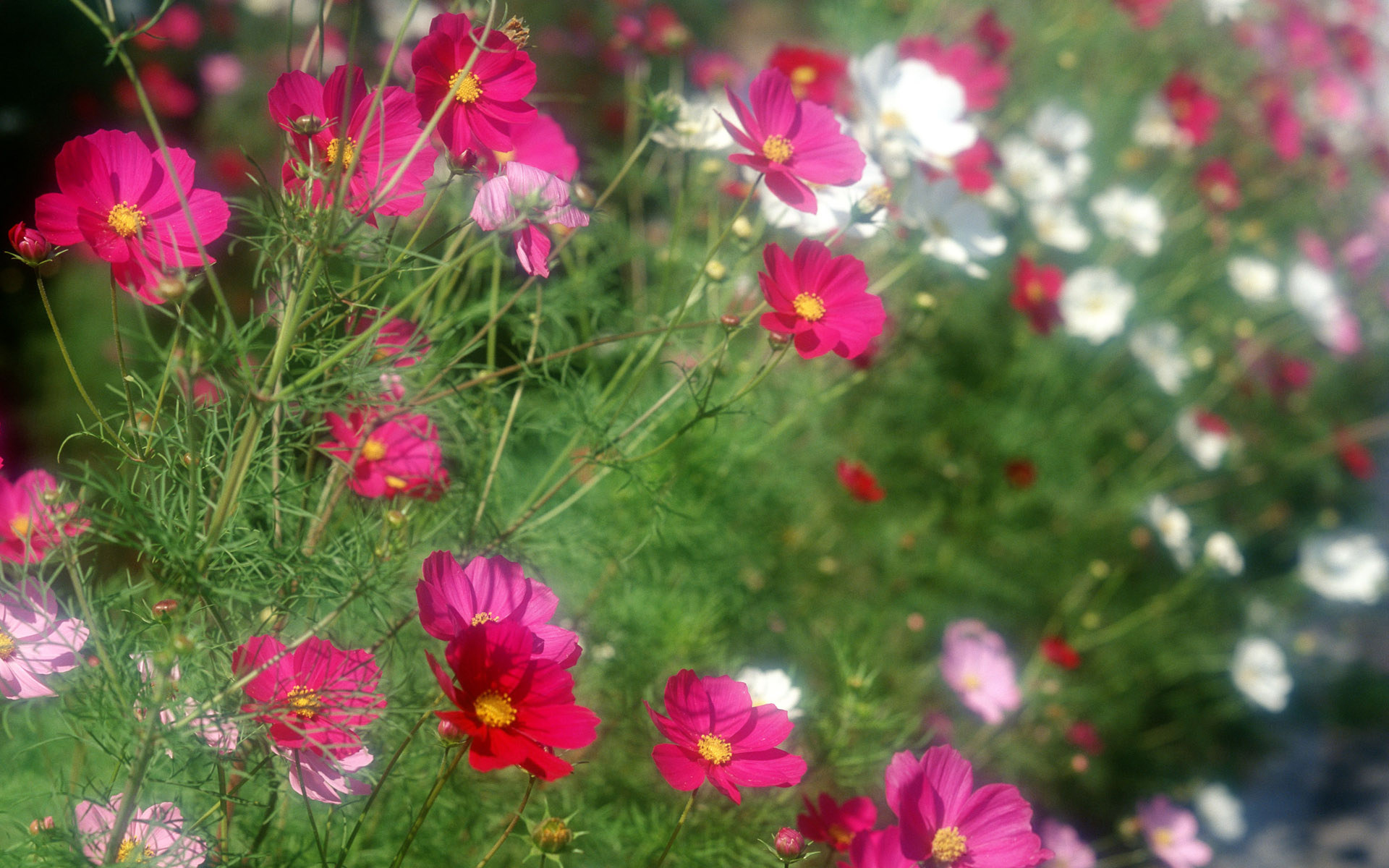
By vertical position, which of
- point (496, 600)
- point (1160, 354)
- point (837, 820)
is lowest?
point (496, 600)

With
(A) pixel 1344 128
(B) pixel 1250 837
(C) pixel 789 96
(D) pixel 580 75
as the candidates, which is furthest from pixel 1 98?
(A) pixel 1344 128

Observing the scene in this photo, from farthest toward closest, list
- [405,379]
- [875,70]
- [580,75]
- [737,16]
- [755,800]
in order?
[737,16] < [580,75] < [875,70] < [755,800] < [405,379]

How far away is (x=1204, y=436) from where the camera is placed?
1.84 meters

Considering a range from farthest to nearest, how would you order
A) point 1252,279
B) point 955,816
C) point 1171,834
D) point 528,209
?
1. point 1252,279
2. point 1171,834
3. point 955,816
4. point 528,209

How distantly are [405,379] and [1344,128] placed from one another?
10.8 ft

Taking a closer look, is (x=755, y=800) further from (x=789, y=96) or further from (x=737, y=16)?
(x=737, y=16)

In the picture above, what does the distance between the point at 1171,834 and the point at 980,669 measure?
1.49 feet

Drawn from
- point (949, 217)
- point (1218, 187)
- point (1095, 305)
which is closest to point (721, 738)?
point (949, 217)

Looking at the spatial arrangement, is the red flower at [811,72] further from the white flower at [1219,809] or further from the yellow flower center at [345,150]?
the white flower at [1219,809]

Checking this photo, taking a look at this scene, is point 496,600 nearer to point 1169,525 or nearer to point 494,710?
point 494,710

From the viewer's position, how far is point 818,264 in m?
0.67

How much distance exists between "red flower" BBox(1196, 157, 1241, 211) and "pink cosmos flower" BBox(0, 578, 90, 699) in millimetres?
2077

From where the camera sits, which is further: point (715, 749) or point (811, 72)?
point (811, 72)

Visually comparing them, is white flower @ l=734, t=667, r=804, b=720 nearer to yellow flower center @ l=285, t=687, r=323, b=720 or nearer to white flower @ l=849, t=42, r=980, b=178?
yellow flower center @ l=285, t=687, r=323, b=720
